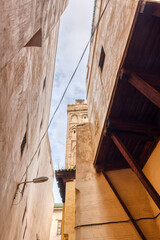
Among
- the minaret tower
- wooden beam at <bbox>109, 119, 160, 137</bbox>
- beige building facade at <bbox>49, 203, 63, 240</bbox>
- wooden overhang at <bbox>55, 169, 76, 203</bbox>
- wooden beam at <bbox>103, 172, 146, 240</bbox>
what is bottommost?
wooden beam at <bbox>103, 172, 146, 240</bbox>

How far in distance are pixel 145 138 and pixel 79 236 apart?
3596 mm

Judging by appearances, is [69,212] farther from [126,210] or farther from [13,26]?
[13,26]

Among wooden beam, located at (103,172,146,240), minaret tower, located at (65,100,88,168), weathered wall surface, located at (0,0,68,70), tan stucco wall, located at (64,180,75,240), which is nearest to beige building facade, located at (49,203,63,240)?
minaret tower, located at (65,100,88,168)

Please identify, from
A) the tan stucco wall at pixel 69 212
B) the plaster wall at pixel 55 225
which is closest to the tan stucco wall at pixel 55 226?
the plaster wall at pixel 55 225

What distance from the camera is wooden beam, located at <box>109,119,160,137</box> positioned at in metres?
5.21

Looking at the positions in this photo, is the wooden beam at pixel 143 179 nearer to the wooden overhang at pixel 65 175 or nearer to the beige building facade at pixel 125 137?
the beige building facade at pixel 125 137

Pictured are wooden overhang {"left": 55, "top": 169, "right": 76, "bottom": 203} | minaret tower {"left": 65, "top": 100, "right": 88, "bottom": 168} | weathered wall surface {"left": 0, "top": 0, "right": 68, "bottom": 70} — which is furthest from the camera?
minaret tower {"left": 65, "top": 100, "right": 88, "bottom": 168}

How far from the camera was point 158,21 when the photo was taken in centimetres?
334

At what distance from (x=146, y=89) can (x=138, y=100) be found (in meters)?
1.37

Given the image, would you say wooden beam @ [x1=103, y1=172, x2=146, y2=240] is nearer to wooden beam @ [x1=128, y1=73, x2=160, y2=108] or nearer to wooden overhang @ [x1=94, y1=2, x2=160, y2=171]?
wooden overhang @ [x1=94, y1=2, x2=160, y2=171]

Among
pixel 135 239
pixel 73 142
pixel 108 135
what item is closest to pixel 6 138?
pixel 108 135

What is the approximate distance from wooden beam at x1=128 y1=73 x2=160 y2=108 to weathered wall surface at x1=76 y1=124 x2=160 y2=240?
393cm

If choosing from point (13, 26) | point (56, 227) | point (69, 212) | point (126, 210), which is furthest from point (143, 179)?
point (56, 227)

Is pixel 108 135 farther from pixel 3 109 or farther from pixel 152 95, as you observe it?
pixel 3 109
